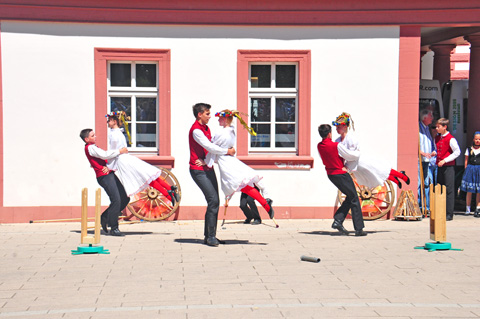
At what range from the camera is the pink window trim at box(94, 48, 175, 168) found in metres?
13.8

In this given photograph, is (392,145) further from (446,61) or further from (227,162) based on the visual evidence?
(446,61)

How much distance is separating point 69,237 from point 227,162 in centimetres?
262

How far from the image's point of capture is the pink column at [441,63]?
18641mm

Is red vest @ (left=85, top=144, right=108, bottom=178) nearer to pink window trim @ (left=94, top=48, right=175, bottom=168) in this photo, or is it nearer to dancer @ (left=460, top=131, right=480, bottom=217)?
pink window trim @ (left=94, top=48, right=175, bottom=168)

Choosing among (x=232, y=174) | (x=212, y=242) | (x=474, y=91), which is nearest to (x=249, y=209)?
(x=232, y=174)

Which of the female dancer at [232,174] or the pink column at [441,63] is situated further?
the pink column at [441,63]

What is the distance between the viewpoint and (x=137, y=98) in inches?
559

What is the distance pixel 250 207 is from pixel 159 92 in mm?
2621

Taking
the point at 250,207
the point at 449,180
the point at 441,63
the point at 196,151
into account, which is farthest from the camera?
the point at 441,63

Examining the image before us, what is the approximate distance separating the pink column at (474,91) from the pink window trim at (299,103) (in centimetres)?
367

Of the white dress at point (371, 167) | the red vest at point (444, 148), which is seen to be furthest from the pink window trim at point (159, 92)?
the red vest at point (444, 148)

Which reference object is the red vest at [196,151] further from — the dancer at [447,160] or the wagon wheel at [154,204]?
the dancer at [447,160]

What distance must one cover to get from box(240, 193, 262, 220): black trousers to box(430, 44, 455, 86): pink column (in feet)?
24.4

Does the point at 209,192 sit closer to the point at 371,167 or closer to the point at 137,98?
the point at 371,167
